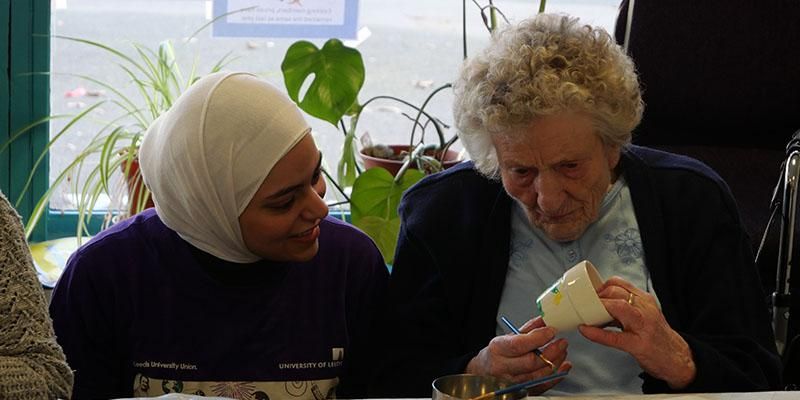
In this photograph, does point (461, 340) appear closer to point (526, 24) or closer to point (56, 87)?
point (526, 24)

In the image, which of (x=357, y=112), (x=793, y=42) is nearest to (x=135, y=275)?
(x=357, y=112)

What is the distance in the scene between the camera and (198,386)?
1866 mm

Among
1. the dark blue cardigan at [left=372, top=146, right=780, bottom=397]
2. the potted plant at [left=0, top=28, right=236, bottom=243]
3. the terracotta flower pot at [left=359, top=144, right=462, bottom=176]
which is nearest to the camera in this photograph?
the dark blue cardigan at [left=372, top=146, right=780, bottom=397]

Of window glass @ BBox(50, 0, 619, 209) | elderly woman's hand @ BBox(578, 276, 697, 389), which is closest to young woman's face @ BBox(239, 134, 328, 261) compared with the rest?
elderly woman's hand @ BBox(578, 276, 697, 389)

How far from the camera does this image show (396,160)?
3.14m

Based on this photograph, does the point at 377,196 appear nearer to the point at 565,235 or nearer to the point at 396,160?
the point at 396,160

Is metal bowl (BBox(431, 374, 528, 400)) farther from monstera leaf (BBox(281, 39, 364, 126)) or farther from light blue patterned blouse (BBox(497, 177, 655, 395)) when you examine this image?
monstera leaf (BBox(281, 39, 364, 126))

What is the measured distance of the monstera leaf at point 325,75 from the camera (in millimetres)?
2867

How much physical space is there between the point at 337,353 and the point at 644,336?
520mm

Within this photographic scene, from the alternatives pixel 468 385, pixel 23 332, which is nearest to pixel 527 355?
pixel 468 385

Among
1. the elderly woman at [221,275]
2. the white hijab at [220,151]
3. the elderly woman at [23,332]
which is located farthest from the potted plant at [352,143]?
the elderly woman at [23,332]

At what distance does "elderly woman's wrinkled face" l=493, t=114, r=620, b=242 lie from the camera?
6.13ft

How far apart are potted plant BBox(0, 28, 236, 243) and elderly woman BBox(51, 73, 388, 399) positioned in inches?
40.5

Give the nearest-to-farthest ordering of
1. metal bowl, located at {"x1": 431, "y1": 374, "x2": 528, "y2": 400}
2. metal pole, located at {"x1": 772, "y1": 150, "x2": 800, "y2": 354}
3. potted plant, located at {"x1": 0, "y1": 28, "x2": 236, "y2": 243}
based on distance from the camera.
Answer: metal bowl, located at {"x1": 431, "y1": 374, "x2": 528, "y2": 400} < metal pole, located at {"x1": 772, "y1": 150, "x2": 800, "y2": 354} < potted plant, located at {"x1": 0, "y1": 28, "x2": 236, "y2": 243}
